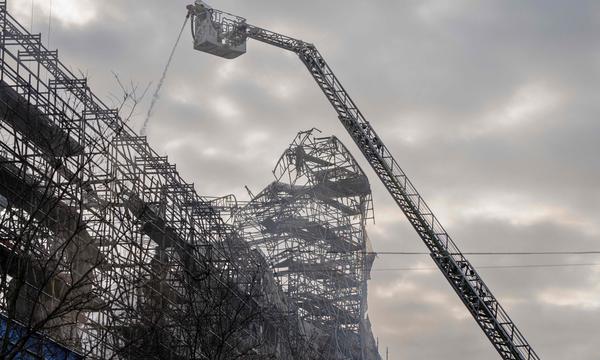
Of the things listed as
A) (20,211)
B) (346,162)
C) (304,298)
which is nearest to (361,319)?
(304,298)

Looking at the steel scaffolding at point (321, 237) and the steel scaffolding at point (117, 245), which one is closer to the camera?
the steel scaffolding at point (117, 245)

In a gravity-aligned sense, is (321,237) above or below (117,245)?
above

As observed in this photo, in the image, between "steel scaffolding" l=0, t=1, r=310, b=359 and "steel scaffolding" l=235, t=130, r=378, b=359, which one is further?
"steel scaffolding" l=235, t=130, r=378, b=359

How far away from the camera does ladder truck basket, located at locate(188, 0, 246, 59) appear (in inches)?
2176

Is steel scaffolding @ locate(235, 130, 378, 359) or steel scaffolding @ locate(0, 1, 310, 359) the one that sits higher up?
steel scaffolding @ locate(235, 130, 378, 359)

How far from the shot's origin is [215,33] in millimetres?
55562

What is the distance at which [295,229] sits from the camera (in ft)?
218

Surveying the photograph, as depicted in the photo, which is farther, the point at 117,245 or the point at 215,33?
the point at 215,33

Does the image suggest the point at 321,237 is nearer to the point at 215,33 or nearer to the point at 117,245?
the point at 215,33

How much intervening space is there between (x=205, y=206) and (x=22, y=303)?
547 inches

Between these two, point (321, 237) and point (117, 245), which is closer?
point (117, 245)

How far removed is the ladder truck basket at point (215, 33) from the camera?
55281mm

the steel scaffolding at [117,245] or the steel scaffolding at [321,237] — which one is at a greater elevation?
the steel scaffolding at [321,237]

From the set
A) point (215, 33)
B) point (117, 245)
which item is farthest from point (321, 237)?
point (117, 245)
